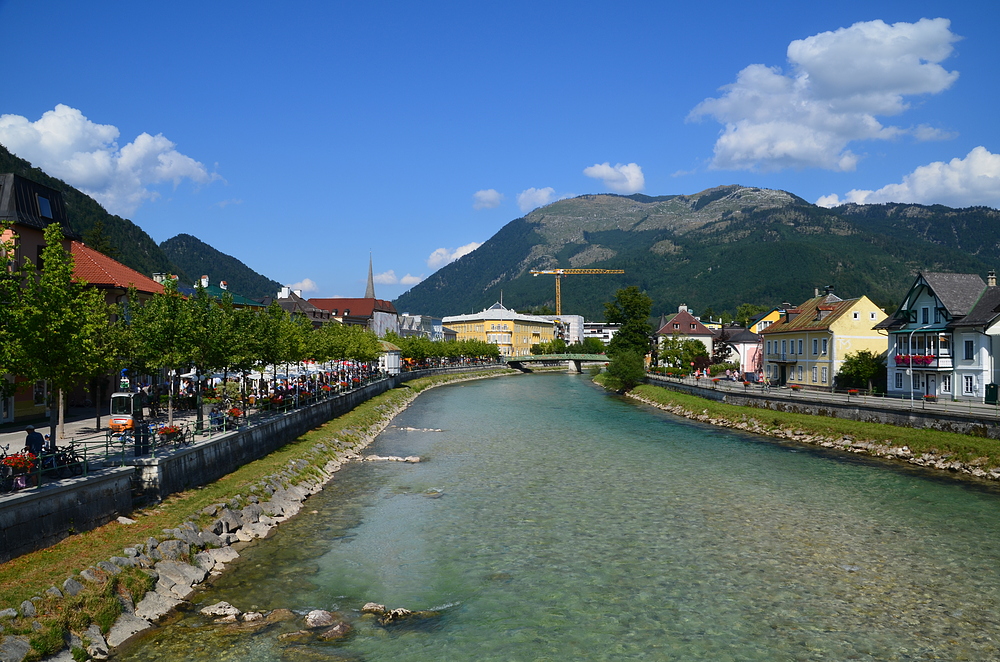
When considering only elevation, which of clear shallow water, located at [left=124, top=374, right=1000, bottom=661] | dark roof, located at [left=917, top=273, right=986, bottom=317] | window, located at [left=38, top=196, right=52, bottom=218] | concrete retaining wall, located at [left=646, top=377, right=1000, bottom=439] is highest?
window, located at [left=38, top=196, right=52, bottom=218]

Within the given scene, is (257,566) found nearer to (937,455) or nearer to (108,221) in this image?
(937,455)

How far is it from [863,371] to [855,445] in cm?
1854

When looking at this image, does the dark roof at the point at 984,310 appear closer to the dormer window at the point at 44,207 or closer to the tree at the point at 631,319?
the tree at the point at 631,319

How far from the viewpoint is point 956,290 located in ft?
158

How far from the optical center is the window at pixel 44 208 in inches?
1425

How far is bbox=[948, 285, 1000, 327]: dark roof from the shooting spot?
43250 mm

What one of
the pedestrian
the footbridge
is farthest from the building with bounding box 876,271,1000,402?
the footbridge

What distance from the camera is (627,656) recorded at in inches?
572

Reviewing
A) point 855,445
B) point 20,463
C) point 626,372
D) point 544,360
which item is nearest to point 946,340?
point 855,445

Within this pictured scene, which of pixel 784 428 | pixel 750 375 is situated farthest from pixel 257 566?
pixel 750 375

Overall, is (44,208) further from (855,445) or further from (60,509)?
(855,445)

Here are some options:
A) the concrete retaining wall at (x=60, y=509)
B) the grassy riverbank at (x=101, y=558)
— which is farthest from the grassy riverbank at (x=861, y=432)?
the concrete retaining wall at (x=60, y=509)

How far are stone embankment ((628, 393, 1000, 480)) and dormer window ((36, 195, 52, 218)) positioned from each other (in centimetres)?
4724

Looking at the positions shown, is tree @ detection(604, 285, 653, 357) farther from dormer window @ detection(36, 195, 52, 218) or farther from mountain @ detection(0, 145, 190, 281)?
mountain @ detection(0, 145, 190, 281)
